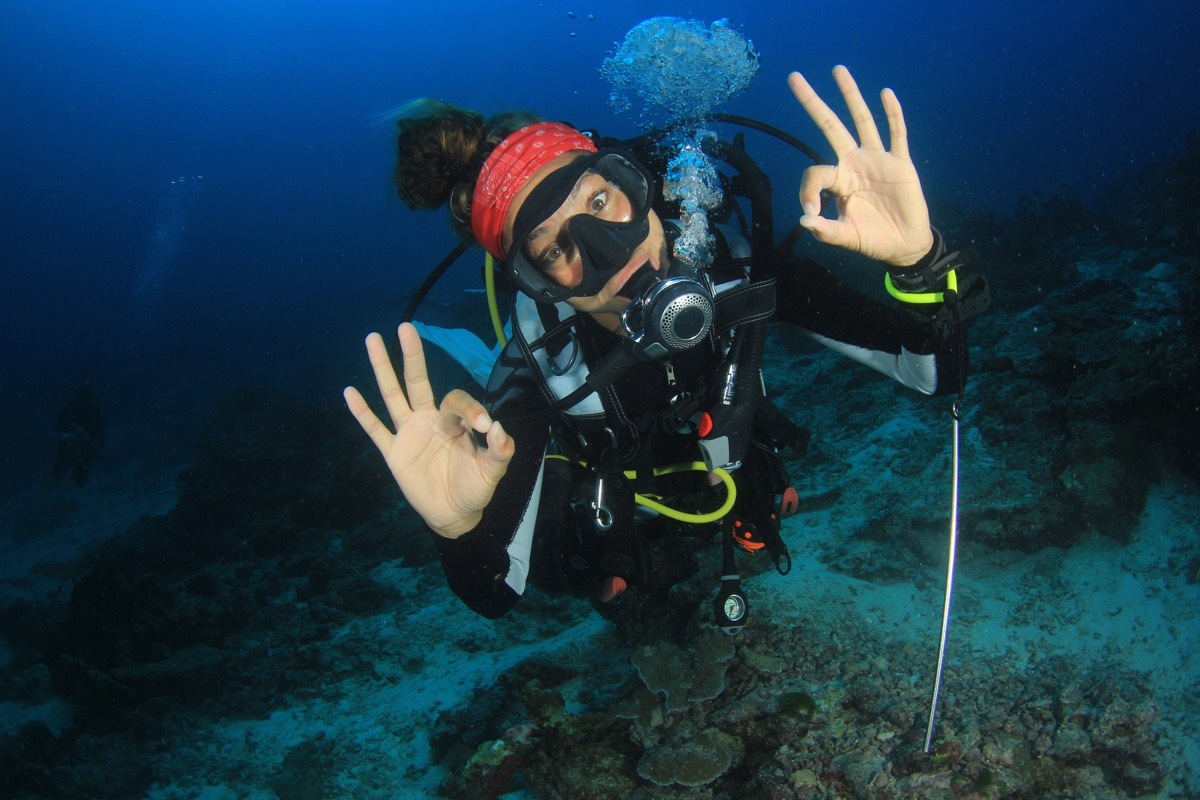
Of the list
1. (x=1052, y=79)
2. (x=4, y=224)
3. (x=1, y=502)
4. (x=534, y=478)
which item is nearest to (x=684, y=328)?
(x=534, y=478)

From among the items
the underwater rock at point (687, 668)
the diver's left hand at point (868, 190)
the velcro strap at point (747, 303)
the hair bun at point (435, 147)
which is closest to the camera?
the diver's left hand at point (868, 190)

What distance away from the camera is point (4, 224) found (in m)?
79.2

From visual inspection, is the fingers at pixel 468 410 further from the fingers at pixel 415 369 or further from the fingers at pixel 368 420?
the fingers at pixel 368 420

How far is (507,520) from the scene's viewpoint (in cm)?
293

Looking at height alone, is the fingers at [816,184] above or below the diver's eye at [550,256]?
above

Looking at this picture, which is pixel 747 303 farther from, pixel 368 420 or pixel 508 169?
pixel 368 420

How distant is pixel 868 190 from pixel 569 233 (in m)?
1.26

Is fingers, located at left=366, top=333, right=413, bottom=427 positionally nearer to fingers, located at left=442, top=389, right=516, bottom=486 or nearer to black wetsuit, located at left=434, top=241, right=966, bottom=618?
fingers, located at left=442, top=389, right=516, bottom=486

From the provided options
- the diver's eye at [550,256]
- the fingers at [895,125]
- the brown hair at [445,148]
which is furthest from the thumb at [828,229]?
the brown hair at [445,148]

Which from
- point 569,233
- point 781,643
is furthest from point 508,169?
point 781,643

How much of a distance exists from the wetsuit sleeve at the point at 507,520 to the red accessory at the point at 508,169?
68cm

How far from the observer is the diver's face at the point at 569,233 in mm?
2561

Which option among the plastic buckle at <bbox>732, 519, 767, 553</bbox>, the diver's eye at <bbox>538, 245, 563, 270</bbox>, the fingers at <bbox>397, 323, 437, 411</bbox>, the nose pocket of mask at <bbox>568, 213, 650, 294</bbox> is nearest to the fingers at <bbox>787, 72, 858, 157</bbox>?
the nose pocket of mask at <bbox>568, 213, 650, 294</bbox>

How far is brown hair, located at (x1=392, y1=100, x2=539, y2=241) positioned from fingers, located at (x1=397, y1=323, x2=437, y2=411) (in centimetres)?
98
